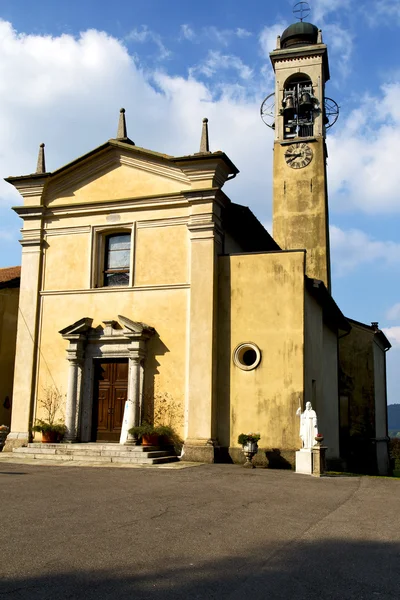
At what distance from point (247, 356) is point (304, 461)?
3.45 meters

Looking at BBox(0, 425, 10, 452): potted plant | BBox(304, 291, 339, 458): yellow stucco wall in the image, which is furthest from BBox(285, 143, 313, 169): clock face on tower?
BBox(0, 425, 10, 452): potted plant

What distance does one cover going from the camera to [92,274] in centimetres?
1762

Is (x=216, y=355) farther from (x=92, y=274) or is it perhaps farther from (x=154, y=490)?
(x=154, y=490)

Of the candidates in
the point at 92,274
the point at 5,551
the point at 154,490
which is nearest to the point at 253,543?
the point at 5,551

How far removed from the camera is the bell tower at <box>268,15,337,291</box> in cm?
2877

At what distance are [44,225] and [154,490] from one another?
10857 mm

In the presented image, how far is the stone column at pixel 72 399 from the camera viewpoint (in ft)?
54.4

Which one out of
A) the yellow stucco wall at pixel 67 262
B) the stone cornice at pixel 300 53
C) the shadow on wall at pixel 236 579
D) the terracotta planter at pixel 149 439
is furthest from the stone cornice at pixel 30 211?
the stone cornice at pixel 300 53

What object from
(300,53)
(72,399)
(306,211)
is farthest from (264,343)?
(300,53)

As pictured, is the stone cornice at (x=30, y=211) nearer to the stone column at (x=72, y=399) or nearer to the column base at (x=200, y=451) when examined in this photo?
the stone column at (x=72, y=399)

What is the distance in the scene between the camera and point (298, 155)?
3014cm

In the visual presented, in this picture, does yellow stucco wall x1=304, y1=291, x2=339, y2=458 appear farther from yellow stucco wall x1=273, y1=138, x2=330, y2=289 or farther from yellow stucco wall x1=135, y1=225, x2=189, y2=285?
yellow stucco wall x1=273, y1=138, x2=330, y2=289

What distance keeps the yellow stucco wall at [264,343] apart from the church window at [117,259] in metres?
2.97

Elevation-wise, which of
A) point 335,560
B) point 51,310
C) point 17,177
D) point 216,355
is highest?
point 17,177
